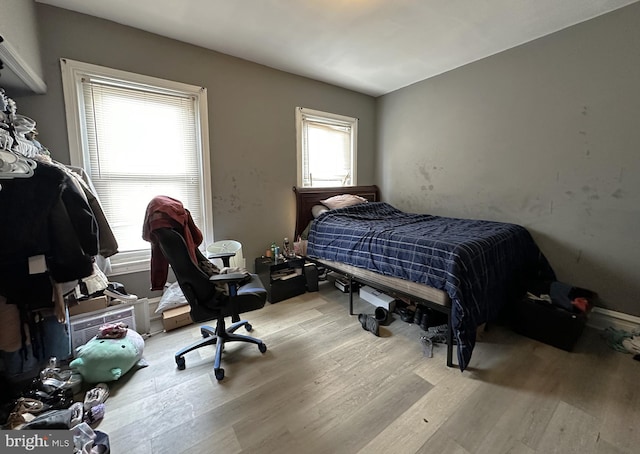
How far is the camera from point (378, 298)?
2.65 metres

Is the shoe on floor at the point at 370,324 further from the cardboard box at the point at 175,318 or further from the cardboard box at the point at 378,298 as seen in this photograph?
the cardboard box at the point at 175,318

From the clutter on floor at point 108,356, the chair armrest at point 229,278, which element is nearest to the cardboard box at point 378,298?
the chair armrest at point 229,278

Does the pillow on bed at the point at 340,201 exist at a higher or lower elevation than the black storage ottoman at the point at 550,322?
higher

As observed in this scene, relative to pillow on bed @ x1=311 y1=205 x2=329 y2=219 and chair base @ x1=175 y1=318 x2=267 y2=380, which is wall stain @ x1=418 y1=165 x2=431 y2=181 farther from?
chair base @ x1=175 y1=318 x2=267 y2=380

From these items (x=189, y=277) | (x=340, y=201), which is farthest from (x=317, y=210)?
(x=189, y=277)

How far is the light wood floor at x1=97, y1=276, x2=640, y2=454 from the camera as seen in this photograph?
1291 mm

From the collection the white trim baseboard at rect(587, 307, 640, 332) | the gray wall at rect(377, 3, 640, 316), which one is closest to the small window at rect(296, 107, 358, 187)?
the gray wall at rect(377, 3, 640, 316)

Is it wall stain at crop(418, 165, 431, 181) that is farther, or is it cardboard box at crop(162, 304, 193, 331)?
wall stain at crop(418, 165, 431, 181)

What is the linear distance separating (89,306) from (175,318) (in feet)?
2.06

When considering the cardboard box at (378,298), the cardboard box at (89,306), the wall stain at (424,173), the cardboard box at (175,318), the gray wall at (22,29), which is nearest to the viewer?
the gray wall at (22,29)

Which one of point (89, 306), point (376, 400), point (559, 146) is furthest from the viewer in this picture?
point (559, 146)

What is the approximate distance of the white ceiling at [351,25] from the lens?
2.01 meters

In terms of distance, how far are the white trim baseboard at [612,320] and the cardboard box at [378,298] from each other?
1.76 metres

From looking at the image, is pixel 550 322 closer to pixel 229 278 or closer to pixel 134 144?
pixel 229 278
